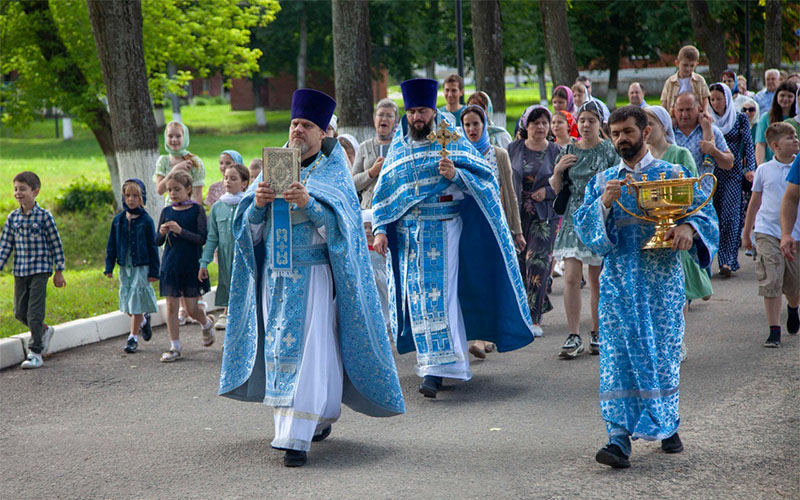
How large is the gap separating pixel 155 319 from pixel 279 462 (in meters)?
5.55

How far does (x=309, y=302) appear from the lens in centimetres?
661

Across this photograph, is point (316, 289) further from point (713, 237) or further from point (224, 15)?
point (224, 15)

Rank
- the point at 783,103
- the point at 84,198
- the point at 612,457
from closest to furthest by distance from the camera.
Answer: the point at 612,457, the point at 783,103, the point at 84,198

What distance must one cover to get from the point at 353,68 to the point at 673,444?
9380 mm

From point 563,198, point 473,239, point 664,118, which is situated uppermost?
point 664,118

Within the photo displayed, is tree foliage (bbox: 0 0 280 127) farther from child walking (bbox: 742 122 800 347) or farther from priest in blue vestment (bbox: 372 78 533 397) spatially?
child walking (bbox: 742 122 800 347)

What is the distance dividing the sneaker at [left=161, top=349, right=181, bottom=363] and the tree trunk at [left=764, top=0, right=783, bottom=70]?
2514 centimetres

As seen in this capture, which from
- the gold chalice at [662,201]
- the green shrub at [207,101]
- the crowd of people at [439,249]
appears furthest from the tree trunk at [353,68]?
the green shrub at [207,101]

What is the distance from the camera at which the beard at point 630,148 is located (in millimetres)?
6336

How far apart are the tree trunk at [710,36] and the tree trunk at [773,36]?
2.89 meters

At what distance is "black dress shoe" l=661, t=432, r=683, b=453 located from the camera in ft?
20.5

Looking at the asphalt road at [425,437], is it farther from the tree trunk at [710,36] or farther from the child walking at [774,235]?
the tree trunk at [710,36]

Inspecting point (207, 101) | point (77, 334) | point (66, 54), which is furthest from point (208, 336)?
point (207, 101)

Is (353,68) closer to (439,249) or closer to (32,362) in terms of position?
(32,362)
